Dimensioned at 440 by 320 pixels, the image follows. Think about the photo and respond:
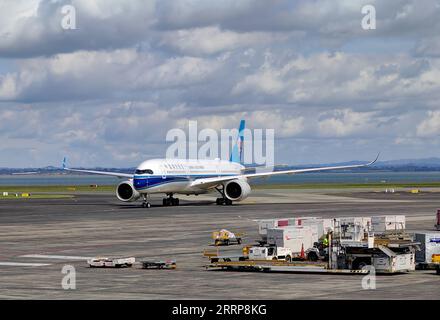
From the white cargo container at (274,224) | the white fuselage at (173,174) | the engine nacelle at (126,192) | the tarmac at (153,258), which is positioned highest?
the white fuselage at (173,174)

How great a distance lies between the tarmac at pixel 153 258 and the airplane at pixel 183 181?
11.3 m

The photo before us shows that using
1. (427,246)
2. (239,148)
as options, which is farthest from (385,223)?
(239,148)

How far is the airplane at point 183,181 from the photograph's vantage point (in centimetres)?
8831

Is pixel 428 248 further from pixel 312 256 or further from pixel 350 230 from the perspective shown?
pixel 350 230

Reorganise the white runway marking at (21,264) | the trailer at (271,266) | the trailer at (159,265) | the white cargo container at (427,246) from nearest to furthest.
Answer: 1. the trailer at (271,266)
2. the trailer at (159,265)
3. the white cargo container at (427,246)
4. the white runway marking at (21,264)

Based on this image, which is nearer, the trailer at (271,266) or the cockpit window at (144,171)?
the trailer at (271,266)

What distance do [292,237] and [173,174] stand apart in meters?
51.8

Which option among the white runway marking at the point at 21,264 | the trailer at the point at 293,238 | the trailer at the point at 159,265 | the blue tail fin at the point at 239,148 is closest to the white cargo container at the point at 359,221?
the trailer at the point at 293,238

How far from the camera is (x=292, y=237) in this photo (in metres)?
39.9

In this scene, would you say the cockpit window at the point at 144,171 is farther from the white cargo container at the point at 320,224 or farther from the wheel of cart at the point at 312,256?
the wheel of cart at the point at 312,256

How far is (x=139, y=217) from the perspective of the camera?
73.4 metres

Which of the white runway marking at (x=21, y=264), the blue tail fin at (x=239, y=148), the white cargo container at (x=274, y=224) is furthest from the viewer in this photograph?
the blue tail fin at (x=239, y=148)

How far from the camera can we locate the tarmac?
93.0 feet

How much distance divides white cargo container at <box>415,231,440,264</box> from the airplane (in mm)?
52652
